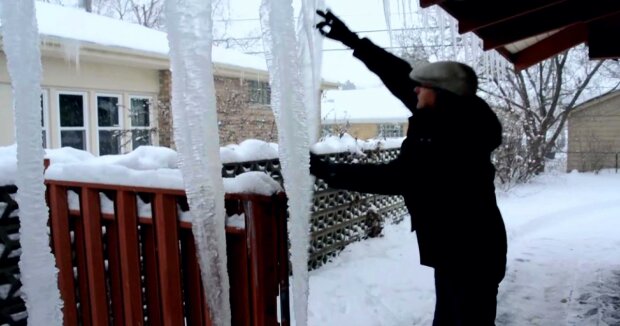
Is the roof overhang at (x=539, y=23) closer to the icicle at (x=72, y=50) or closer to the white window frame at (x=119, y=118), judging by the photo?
the icicle at (x=72, y=50)

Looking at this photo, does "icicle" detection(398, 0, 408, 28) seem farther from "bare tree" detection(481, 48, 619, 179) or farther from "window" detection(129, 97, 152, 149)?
"bare tree" detection(481, 48, 619, 179)

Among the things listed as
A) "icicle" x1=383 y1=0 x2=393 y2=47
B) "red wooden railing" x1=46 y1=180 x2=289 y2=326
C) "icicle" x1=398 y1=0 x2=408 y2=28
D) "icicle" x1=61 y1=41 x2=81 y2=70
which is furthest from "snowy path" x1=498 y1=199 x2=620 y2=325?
"icicle" x1=61 y1=41 x2=81 y2=70

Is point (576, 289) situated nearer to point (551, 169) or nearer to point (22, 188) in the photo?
point (22, 188)

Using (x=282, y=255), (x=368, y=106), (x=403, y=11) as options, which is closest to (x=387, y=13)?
(x=403, y=11)

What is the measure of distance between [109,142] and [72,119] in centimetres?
70

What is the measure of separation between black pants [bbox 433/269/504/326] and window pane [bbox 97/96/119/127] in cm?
702

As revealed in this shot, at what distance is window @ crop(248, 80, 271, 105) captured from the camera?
9.89 metres

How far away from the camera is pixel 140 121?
8.46 metres

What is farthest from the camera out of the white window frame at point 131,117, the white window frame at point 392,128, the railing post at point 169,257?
the white window frame at point 392,128

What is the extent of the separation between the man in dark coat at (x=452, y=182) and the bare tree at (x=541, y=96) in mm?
10072

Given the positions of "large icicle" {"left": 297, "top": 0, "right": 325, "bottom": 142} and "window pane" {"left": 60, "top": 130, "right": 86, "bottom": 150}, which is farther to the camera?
"window pane" {"left": 60, "top": 130, "right": 86, "bottom": 150}

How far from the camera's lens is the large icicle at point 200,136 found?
4.53ft

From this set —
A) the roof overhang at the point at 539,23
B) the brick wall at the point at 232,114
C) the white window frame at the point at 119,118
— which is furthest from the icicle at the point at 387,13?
the white window frame at the point at 119,118

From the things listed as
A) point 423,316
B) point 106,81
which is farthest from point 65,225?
point 106,81
